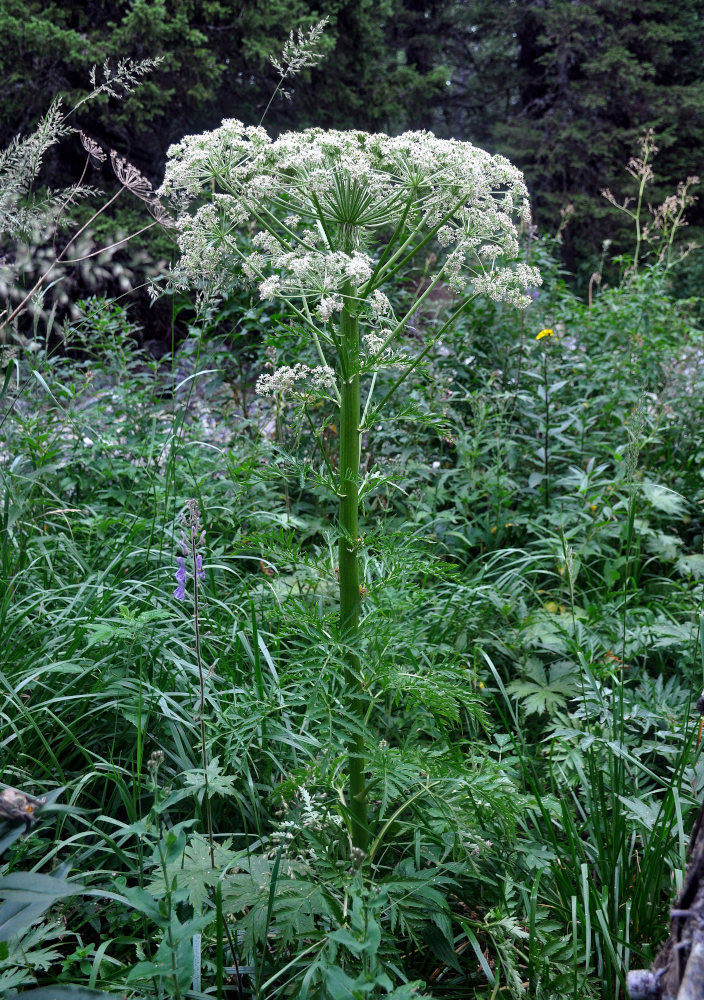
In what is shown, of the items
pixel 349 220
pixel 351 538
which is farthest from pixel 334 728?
pixel 349 220

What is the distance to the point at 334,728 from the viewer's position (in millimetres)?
1670

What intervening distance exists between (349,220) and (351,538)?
740 mm

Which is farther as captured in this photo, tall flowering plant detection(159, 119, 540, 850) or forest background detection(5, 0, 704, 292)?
forest background detection(5, 0, 704, 292)

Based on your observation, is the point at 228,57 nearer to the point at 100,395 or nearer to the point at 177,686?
the point at 100,395

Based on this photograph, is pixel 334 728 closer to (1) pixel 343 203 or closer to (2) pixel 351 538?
(2) pixel 351 538

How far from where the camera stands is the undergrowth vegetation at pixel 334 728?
1.45m

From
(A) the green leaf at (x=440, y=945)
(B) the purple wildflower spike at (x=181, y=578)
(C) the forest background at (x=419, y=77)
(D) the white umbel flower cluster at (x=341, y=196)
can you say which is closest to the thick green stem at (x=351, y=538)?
(D) the white umbel flower cluster at (x=341, y=196)

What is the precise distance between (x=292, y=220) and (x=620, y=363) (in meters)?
2.95

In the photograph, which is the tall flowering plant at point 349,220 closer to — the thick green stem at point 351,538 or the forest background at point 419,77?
the thick green stem at point 351,538

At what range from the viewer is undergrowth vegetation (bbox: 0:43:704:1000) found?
1448 mm

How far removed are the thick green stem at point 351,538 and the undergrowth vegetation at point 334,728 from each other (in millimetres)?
23

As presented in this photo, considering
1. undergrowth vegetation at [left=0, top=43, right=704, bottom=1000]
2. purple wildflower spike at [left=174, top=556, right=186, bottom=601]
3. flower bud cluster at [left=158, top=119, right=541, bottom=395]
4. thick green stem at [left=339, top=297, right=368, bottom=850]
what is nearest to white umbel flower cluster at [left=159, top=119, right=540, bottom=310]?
flower bud cluster at [left=158, top=119, right=541, bottom=395]

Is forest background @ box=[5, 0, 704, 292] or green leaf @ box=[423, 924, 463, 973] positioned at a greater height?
forest background @ box=[5, 0, 704, 292]

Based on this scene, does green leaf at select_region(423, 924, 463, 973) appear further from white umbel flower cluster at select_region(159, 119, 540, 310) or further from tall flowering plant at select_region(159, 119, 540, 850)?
white umbel flower cluster at select_region(159, 119, 540, 310)
